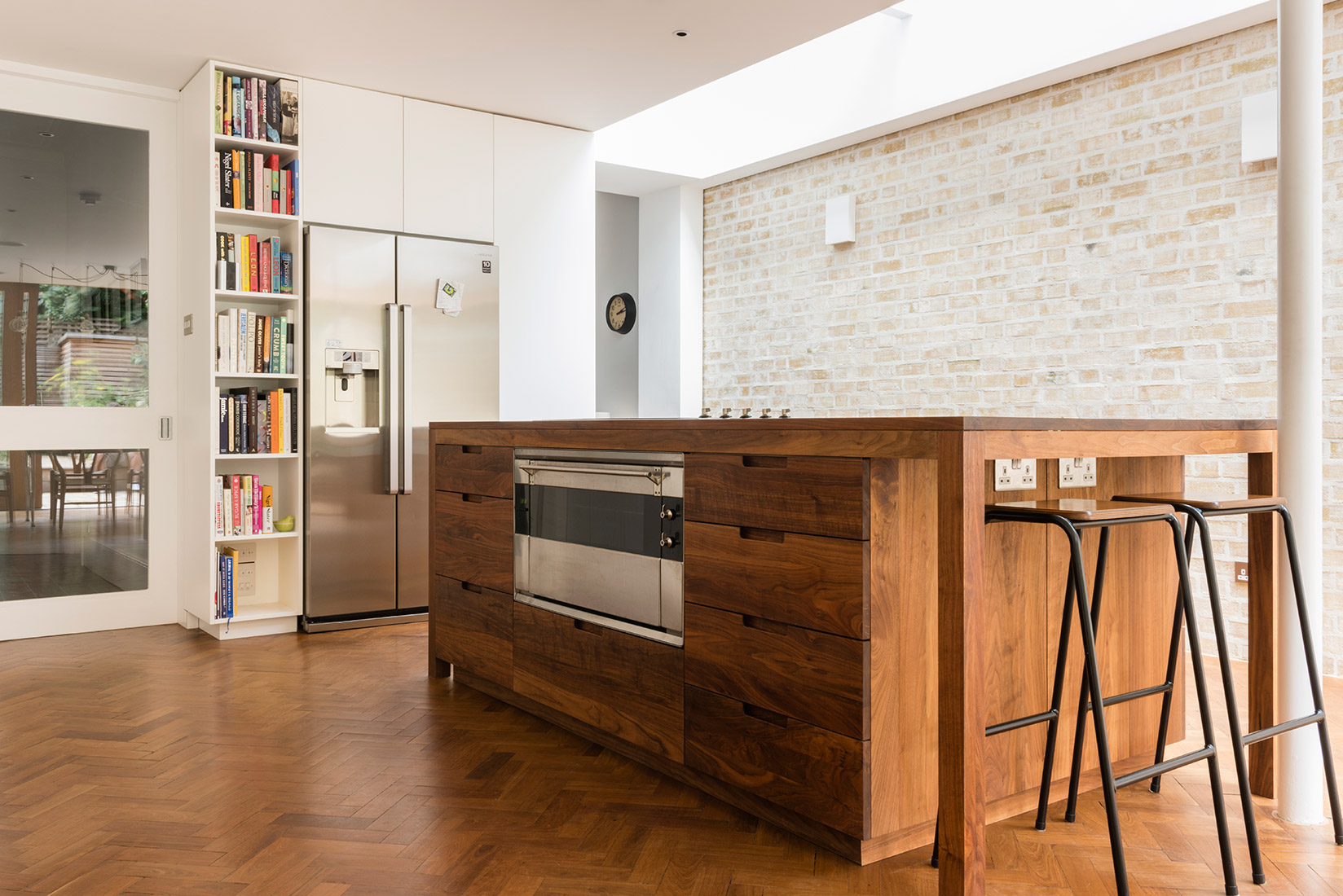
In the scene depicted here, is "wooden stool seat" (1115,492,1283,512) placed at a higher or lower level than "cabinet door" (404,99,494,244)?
lower

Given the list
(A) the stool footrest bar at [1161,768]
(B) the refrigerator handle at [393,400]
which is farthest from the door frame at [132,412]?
(A) the stool footrest bar at [1161,768]

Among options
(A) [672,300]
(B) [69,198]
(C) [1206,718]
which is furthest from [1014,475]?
(A) [672,300]

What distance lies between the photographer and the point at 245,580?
15.9 ft

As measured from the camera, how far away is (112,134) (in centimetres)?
486

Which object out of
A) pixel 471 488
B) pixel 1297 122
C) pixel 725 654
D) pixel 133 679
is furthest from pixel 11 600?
pixel 1297 122

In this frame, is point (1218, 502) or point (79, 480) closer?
point (1218, 502)

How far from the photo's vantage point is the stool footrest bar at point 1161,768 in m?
1.82

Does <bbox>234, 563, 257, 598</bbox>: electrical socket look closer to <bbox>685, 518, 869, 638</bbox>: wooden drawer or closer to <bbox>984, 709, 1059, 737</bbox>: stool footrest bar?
<bbox>685, 518, 869, 638</bbox>: wooden drawer

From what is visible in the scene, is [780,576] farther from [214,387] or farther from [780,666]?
[214,387]

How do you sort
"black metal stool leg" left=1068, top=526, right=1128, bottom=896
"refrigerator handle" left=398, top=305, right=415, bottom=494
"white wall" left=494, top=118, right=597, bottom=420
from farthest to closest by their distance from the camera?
"white wall" left=494, top=118, right=597, bottom=420, "refrigerator handle" left=398, top=305, right=415, bottom=494, "black metal stool leg" left=1068, top=526, right=1128, bottom=896

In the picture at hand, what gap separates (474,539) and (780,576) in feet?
5.16

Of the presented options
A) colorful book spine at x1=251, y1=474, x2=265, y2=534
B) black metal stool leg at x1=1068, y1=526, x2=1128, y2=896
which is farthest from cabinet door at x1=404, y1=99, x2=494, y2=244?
black metal stool leg at x1=1068, y1=526, x2=1128, y2=896

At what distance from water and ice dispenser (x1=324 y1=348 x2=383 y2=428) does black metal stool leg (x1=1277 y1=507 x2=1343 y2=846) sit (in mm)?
3948

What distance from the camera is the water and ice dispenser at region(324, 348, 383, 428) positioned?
15.7ft
